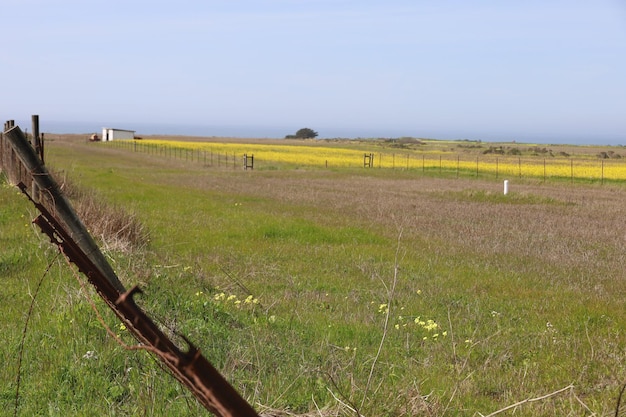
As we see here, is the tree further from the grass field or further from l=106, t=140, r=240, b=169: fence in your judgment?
the grass field

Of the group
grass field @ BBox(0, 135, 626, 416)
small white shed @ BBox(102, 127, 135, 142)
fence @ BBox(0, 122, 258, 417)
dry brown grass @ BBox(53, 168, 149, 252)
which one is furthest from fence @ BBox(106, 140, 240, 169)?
fence @ BBox(0, 122, 258, 417)

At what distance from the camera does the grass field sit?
457 centimetres

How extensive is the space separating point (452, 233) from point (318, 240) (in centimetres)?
405

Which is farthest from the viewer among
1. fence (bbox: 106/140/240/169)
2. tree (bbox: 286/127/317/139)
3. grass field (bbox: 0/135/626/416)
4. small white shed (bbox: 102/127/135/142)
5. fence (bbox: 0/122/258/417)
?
tree (bbox: 286/127/317/139)

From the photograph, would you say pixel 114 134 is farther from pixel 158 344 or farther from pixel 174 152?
pixel 158 344

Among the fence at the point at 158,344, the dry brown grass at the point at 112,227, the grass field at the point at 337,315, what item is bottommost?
the grass field at the point at 337,315

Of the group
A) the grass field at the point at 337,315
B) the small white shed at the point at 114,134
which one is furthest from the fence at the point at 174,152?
the grass field at the point at 337,315

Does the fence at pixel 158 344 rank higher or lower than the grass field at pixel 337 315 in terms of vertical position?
higher

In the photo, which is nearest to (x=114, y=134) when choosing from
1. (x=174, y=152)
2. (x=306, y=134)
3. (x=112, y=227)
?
(x=174, y=152)

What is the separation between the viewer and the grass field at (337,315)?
4.57 metres

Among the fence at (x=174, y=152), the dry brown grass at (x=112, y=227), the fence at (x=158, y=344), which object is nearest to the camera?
the fence at (x=158, y=344)

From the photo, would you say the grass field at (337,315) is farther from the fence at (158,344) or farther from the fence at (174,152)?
the fence at (174,152)

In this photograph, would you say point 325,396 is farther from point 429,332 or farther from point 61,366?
point 429,332

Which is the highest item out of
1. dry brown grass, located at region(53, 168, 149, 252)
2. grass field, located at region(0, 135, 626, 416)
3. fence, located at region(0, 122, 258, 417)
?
fence, located at region(0, 122, 258, 417)
